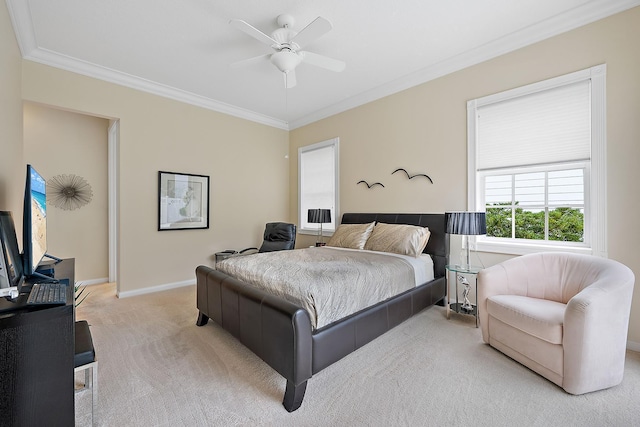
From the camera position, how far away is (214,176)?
4.61 meters

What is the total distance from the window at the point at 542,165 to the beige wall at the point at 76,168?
18.1 ft

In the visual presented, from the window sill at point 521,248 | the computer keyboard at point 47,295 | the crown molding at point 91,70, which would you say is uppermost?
the crown molding at point 91,70

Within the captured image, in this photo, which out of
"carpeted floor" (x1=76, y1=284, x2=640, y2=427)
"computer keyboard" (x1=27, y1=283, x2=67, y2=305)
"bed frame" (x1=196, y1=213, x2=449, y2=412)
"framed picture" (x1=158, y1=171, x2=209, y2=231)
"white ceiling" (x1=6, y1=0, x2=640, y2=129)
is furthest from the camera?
"framed picture" (x1=158, y1=171, x2=209, y2=231)

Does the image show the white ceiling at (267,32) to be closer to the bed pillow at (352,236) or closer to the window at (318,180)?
the window at (318,180)

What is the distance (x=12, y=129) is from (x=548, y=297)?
5.05 metres

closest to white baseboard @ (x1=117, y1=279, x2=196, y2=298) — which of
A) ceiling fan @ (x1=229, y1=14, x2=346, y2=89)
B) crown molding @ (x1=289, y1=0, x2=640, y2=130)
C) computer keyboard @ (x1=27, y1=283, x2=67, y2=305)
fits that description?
computer keyboard @ (x1=27, y1=283, x2=67, y2=305)

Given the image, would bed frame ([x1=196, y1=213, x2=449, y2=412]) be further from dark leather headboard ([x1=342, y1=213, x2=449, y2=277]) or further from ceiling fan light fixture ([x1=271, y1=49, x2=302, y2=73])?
ceiling fan light fixture ([x1=271, y1=49, x2=302, y2=73])

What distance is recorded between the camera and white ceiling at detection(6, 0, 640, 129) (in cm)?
239

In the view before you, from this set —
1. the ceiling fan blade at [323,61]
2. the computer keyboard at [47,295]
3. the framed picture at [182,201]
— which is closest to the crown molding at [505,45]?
the ceiling fan blade at [323,61]

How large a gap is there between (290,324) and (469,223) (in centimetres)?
208

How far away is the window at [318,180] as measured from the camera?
189 inches

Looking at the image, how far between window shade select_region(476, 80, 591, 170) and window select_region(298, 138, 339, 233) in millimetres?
2308

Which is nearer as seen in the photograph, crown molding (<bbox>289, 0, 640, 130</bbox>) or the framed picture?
crown molding (<bbox>289, 0, 640, 130</bbox>)

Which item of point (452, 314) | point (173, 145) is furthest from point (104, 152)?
point (452, 314)
